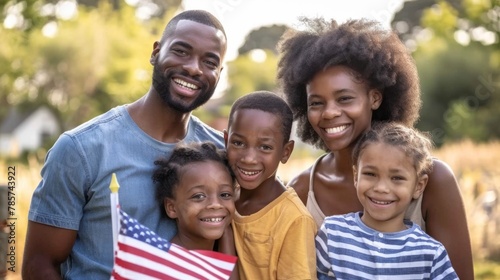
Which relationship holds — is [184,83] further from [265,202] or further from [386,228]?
[386,228]

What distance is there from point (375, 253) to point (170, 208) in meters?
1.13

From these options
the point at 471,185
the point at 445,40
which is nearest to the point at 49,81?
the point at 445,40

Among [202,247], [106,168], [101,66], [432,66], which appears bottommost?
[202,247]

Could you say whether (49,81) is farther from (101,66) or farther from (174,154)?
(174,154)

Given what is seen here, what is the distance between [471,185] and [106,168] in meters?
8.80

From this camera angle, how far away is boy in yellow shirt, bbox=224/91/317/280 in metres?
4.28

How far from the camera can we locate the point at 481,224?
39.3 feet

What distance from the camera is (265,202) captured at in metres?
4.51

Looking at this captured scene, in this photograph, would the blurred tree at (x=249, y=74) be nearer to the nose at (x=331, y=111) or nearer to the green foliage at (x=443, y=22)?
the green foliage at (x=443, y=22)

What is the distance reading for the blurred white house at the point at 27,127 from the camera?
45.4 meters

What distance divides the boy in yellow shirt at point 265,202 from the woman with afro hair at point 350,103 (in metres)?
0.27

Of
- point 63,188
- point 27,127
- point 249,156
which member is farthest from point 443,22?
point 27,127

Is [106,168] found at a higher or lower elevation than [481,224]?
lower

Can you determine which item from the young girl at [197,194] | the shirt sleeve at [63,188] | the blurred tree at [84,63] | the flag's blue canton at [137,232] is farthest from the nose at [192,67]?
the blurred tree at [84,63]
